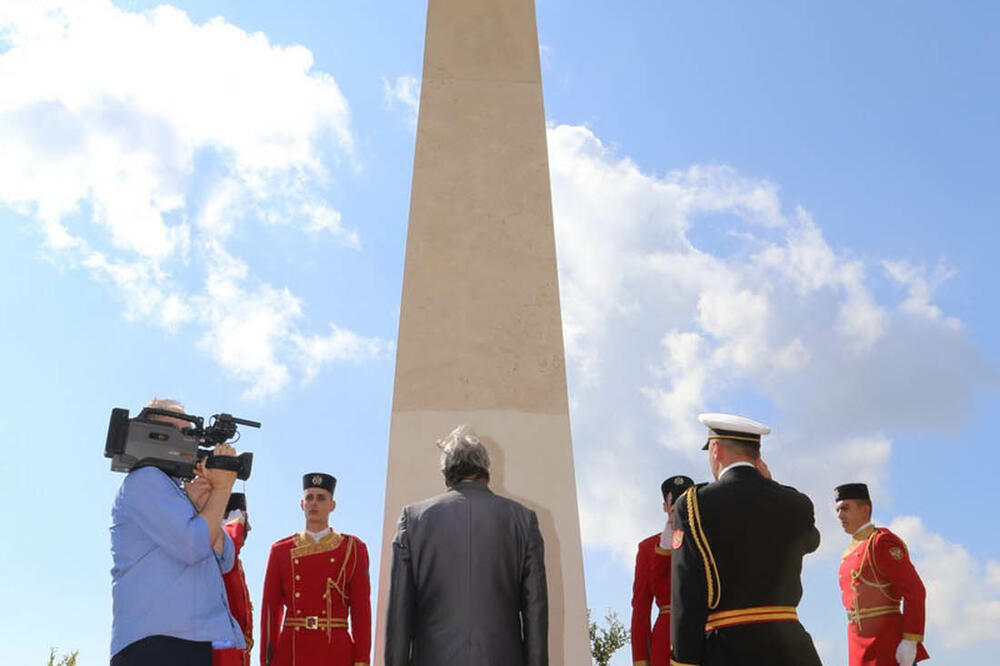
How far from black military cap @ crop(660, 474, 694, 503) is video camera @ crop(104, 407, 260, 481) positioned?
266cm

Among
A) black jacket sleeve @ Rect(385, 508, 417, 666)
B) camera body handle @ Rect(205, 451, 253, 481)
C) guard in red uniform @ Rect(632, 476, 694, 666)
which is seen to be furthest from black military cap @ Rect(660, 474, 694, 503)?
camera body handle @ Rect(205, 451, 253, 481)

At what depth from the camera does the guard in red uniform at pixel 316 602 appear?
201 inches

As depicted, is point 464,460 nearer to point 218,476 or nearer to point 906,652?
point 218,476

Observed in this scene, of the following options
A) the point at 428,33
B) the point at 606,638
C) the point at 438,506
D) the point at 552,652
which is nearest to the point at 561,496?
the point at 552,652

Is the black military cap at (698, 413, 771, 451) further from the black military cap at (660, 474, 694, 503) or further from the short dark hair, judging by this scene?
the black military cap at (660, 474, 694, 503)

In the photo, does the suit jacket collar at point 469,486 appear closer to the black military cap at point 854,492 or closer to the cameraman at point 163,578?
the cameraman at point 163,578

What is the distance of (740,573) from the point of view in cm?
312

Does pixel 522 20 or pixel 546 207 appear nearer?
pixel 546 207

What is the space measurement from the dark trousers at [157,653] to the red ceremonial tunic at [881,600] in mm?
3730

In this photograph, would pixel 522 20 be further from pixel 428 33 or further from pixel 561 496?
pixel 561 496

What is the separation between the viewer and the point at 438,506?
322 centimetres

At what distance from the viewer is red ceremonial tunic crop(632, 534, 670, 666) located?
5.17 metres

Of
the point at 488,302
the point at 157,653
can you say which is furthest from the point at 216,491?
the point at 488,302

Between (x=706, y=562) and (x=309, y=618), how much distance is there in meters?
2.65
